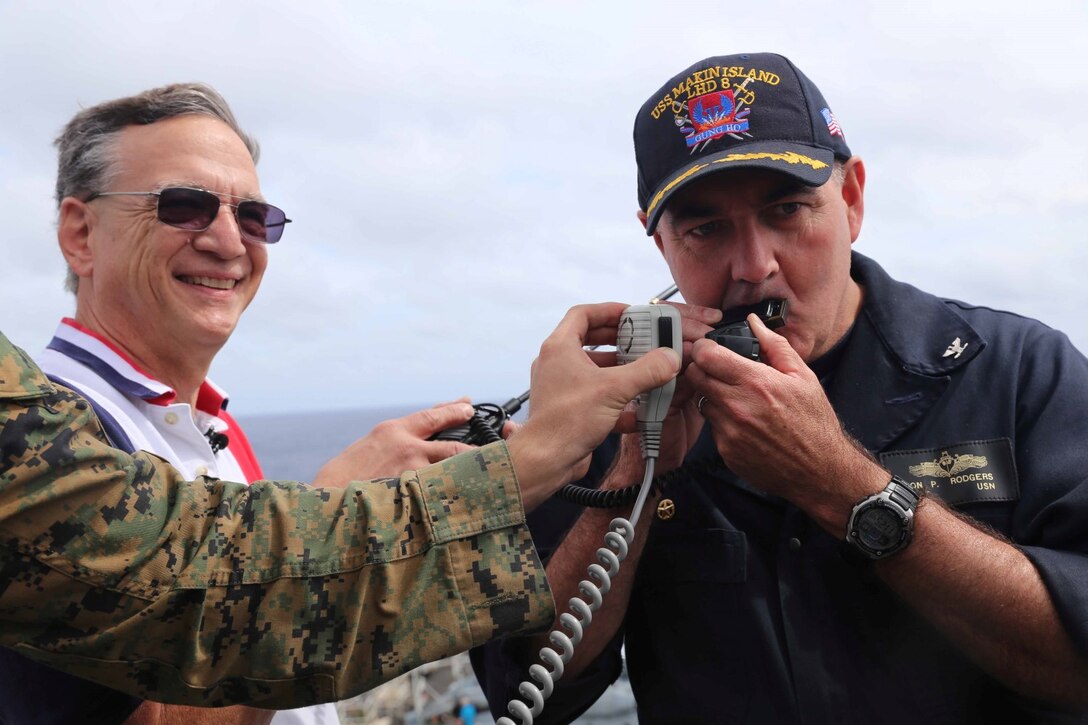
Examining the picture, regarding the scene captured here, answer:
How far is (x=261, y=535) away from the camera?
236 cm

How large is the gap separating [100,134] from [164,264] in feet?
2.11

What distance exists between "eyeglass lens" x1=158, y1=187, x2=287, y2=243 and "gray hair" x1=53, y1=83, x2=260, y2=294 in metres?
0.26

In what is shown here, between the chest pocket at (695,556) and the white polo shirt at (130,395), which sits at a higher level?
the white polo shirt at (130,395)

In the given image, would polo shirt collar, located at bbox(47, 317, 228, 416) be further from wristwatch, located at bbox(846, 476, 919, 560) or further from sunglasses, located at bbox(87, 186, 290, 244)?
wristwatch, located at bbox(846, 476, 919, 560)

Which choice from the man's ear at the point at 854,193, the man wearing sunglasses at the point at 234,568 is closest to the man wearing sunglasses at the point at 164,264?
the man wearing sunglasses at the point at 234,568

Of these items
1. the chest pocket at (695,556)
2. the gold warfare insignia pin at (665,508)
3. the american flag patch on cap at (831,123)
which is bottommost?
the chest pocket at (695,556)

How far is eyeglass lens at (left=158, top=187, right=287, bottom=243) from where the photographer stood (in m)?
3.83

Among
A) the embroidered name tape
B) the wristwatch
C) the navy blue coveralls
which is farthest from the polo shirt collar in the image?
the embroidered name tape

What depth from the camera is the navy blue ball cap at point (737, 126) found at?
3.30m

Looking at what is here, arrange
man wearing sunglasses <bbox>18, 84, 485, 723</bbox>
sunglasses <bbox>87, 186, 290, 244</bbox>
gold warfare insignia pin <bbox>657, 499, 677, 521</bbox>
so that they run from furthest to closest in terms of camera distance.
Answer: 1. sunglasses <bbox>87, 186, 290, 244</bbox>
2. man wearing sunglasses <bbox>18, 84, 485, 723</bbox>
3. gold warfare insignia pin <bbox>657, 499, 677, 521</bbox>

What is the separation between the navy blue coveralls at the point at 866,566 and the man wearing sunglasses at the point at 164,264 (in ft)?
3.32

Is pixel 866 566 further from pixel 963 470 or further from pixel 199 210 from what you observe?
pixel 199 210

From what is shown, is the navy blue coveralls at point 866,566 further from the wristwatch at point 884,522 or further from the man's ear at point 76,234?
the man's ear at point 76,234

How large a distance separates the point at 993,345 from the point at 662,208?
1.25 m
